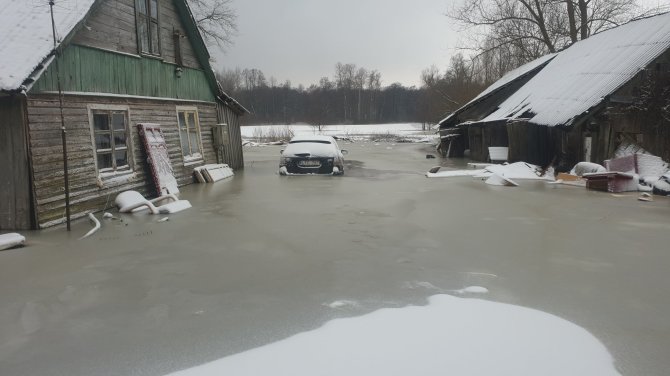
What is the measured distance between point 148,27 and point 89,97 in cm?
342

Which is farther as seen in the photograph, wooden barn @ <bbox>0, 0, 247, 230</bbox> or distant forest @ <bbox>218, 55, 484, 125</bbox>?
distant forest @ <bbox>218, 55, 484, 125</bbox>

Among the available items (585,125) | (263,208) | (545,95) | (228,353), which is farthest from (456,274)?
(545,95)

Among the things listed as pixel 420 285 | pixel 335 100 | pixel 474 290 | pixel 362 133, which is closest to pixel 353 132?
pixel 362 133

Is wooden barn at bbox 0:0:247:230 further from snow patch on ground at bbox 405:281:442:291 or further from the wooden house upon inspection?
the wooden house

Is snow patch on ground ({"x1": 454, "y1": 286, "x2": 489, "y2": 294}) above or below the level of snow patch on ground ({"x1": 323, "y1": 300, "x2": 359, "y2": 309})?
below

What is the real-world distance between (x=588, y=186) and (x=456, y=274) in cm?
903

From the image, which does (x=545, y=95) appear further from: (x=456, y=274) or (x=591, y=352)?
(x=591, y=352)

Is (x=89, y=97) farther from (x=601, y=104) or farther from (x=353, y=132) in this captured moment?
(x=353, y=132)

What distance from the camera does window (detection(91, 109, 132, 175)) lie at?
1012cm

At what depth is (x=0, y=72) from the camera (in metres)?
7.50

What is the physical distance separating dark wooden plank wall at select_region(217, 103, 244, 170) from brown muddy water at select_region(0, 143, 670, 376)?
8.22m

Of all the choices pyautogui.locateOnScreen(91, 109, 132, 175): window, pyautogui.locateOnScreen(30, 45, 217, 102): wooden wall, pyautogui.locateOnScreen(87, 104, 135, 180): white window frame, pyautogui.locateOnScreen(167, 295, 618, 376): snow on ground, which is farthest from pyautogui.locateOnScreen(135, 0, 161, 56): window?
pyautogui.locateOnScreen(167, 295, 618, 376): snow on ground

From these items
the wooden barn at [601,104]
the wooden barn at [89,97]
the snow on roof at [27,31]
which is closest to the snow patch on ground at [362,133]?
the wooden barn at [601,104]

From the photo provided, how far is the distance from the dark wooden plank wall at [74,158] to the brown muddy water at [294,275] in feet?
2.12
